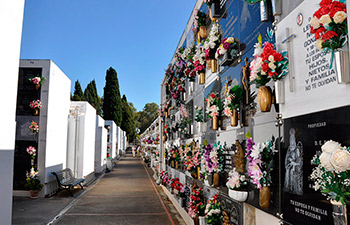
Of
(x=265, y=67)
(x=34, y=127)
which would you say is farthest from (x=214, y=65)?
(x=34, y=127)

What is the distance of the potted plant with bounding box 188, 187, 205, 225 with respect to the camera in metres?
5.00

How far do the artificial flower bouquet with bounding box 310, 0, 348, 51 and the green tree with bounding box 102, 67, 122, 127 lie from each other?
40.8m

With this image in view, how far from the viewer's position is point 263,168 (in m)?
2.65

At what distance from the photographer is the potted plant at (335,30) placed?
1668 mm

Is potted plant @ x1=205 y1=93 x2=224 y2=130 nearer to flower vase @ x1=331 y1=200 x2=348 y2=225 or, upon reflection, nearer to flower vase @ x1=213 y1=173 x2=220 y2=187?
flower vase @ x1=213 y1=173 x2=220 y2=187

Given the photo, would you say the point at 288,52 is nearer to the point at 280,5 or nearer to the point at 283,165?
the point at 280,5

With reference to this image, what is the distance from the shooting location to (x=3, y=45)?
4.89 metres

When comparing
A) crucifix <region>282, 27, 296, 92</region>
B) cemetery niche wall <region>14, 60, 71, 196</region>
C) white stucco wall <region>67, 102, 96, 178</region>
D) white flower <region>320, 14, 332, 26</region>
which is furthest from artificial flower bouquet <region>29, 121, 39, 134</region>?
white flower <region>320, 14, 332, 26</region>

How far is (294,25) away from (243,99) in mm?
1229

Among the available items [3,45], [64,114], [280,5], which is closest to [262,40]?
[280,5]

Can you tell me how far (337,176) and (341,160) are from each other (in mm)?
164

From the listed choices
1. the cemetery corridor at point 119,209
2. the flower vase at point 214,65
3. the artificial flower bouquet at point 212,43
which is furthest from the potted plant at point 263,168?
the cemetery corridor at point 119,209

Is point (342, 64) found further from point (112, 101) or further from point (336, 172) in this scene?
point (112, 101)

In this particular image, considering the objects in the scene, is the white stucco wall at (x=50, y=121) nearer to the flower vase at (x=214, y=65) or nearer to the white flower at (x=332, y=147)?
the flower vase at (x=214, y=65)
